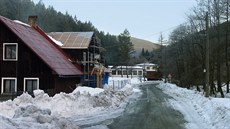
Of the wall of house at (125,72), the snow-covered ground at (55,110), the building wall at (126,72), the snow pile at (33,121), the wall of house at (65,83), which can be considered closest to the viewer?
the snow pile at (33,121)

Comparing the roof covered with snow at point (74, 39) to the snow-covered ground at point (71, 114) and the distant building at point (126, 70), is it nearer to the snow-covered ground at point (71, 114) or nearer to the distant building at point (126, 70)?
the snow-covered ground at point (71, 114)

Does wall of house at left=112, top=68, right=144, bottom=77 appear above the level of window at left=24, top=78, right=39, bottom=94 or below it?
above

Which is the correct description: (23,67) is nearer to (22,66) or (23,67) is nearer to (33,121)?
(22,66)

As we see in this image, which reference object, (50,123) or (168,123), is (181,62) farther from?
(50,123)

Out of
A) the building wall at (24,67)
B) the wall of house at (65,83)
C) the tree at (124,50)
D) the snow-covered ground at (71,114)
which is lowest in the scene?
the snow-covered ground at (71,114)

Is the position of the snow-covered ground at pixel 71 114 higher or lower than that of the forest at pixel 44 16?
lower

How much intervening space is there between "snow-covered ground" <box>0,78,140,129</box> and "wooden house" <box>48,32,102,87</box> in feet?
38.8

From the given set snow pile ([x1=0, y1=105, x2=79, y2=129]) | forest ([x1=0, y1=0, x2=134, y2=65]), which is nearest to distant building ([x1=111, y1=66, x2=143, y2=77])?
forest ([x1=0, y1=0, x2=134, y2=65])

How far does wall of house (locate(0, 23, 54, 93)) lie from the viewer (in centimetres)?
3044

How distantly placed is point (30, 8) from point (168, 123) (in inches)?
3860

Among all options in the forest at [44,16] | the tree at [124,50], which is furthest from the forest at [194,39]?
the tree at [124,50]

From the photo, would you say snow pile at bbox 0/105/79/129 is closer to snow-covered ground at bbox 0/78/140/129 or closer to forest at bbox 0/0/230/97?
snow-covered ground at bbox 0/78/140/129

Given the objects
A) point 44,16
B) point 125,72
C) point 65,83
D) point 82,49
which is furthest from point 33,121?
point 125,72

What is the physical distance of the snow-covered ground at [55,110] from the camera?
12565mm
